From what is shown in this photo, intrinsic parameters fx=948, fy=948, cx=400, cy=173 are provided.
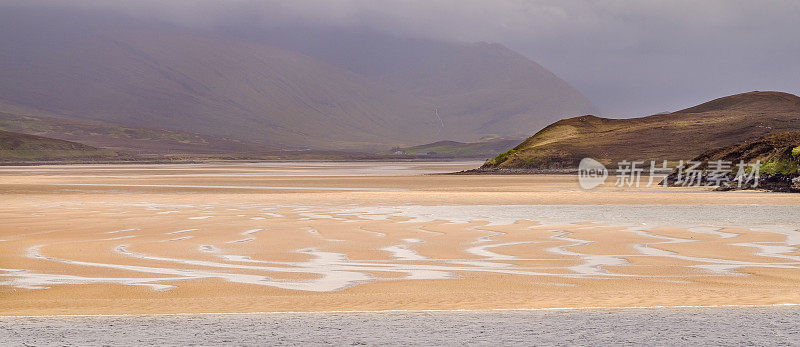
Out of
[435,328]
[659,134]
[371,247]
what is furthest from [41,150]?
[435,328]

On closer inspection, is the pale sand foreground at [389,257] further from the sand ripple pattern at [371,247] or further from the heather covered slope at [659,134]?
the heather covered slope at [659,134]

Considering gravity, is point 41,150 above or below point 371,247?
above

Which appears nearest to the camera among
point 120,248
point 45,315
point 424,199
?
point 45,315

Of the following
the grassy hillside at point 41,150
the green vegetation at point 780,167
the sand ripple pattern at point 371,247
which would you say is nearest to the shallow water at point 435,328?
the sand ripple pattern at point 371,247

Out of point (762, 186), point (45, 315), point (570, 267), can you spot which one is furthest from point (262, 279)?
point (762, 186)

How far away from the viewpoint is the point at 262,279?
11.9m

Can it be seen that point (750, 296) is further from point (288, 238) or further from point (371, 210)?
point (371, 210)

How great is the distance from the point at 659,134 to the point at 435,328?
239 ft

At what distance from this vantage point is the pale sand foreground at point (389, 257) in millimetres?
10359

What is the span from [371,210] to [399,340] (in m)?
16.9

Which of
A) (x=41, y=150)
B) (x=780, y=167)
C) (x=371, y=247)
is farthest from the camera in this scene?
(x=41, y=150)

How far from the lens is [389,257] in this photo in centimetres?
1432

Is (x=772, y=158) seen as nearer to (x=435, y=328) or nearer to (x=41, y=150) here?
(x=435, y=328)

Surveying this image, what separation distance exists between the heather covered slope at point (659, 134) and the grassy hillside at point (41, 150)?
81498 millimetres
